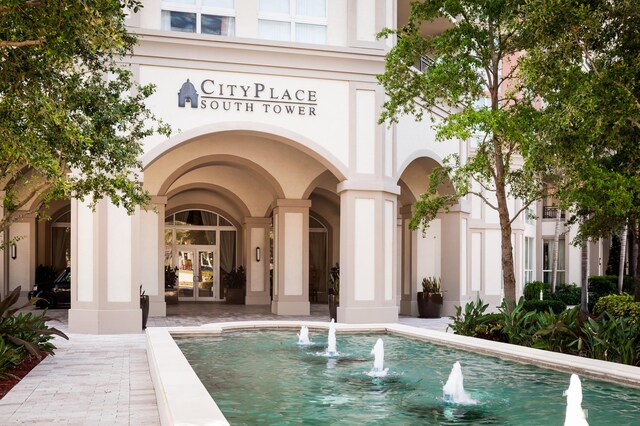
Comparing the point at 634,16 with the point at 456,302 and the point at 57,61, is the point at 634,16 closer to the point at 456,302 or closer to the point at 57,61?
the point at 57,61

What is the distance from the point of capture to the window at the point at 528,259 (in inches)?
1448

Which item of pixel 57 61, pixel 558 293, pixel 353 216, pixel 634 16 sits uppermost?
pixel 634 16

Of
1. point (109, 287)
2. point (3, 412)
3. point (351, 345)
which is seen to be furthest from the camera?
point (109, 287)

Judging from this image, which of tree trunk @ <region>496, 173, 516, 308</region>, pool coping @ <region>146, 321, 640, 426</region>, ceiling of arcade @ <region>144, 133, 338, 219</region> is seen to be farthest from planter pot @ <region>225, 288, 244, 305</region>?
tree trunk @ <region>496, 173, 516, 308</region>

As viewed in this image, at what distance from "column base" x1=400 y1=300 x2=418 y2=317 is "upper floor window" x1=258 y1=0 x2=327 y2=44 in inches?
364

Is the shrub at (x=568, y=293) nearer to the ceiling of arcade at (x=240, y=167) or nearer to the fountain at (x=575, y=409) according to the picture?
the ceiling of arcade at (x=240, y=167)

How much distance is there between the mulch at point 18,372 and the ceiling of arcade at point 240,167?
911 cm

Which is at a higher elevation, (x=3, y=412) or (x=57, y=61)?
(x=57, y=61)

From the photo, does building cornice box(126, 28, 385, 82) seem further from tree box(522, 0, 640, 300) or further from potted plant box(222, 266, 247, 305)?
potted plant box(222, 266, 247, 305)

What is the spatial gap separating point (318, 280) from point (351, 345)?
59.1 feet

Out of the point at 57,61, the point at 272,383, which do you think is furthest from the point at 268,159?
the point at 57,61

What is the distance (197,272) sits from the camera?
31516 mm

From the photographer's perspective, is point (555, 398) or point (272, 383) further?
point (272, 383)

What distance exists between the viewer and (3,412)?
7984 mm
